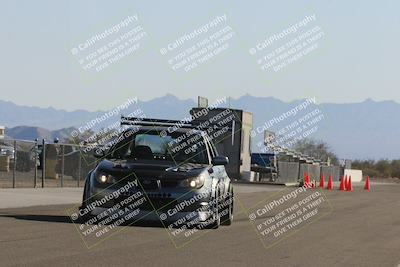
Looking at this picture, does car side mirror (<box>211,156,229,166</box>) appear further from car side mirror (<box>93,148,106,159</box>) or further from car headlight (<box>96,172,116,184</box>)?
car headlight (<box>96,172,116,184</box>)

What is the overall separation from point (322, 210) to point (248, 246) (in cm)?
1020

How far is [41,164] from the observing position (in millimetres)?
27922

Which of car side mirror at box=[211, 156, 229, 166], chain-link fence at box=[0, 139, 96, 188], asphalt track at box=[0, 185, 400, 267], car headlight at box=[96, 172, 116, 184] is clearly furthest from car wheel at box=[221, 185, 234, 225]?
chain-link fence at box=[0, 139, 96, 188]

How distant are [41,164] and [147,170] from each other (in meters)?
15.4

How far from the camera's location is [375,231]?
16.2m

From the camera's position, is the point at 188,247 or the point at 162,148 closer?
the point at 188,247

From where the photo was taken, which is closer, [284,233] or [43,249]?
[43,249]

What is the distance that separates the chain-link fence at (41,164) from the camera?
26661 mm

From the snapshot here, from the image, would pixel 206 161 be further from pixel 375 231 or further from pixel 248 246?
pixel 375 231

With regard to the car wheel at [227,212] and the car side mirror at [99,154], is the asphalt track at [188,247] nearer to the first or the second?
the car wheel at [227,212]

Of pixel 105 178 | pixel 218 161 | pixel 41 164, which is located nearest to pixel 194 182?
pixel 218 161

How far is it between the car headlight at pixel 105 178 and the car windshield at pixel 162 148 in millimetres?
1122

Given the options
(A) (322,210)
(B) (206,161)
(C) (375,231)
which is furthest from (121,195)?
(A) (322,210)

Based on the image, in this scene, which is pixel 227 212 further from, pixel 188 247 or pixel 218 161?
pixel 188 247
